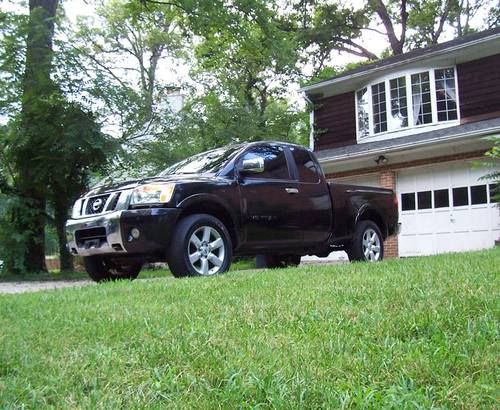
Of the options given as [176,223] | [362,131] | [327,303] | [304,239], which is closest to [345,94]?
[362,131]

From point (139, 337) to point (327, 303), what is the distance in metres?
1.30

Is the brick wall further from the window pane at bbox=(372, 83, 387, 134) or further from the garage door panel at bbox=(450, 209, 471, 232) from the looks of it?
the window pane at bbox=(372, 83, 387, 134)

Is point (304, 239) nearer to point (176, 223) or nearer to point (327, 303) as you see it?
point (176, 223)

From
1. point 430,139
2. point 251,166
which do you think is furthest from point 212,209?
point 430,139

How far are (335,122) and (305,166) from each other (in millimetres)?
10549

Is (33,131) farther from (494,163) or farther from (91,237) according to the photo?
(494,163)

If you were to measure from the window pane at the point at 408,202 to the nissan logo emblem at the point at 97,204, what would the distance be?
10370mm

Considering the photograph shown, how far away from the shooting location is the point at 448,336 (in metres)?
2.82

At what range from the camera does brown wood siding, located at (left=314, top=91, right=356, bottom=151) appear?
18.1 m

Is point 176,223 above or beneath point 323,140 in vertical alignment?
beneath

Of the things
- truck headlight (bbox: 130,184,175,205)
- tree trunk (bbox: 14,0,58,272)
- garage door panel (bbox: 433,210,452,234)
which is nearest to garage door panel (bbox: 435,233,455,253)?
garage door panel (bbox: 433,210,452,234)

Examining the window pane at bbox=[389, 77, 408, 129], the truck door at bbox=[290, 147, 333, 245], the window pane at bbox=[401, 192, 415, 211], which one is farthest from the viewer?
the window pane at bbox=[389, 77, 408, 129]

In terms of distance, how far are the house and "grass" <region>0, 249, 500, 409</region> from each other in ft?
33.8

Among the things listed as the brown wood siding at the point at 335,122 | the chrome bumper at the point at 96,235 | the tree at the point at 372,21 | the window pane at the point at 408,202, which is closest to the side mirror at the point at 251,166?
the chrome bumper at the point at 96,235
